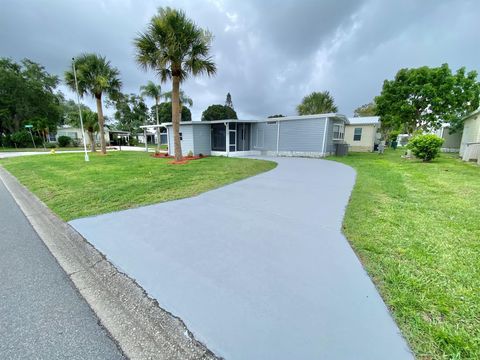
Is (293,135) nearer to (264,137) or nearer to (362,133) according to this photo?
(264,137)

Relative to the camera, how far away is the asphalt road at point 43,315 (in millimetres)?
1573

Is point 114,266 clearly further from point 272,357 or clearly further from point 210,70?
point 210,70

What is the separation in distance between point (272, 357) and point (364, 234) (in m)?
2.57

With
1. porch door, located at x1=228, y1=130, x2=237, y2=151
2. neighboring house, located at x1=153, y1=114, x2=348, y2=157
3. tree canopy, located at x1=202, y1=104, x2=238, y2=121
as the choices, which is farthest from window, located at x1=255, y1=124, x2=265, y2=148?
tree canopy, located at x1=202, y1=104, x2=238, y2=121

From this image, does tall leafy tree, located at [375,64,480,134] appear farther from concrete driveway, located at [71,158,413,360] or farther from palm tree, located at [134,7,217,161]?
concrete driveway, located at [71,158,413,360]

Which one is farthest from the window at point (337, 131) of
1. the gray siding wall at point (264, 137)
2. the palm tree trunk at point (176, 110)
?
the palm tree trunk at point (176, 110)

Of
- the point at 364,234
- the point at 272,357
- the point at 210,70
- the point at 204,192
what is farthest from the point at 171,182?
the point at 210,70

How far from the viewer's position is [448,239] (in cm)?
318

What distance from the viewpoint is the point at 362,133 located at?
2169cm

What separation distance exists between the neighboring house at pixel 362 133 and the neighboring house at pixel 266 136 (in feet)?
19.7

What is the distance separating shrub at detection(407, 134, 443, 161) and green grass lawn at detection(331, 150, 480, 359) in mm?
7414

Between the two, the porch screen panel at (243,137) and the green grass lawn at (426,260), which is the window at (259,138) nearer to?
the porch screen panel at (243,137)

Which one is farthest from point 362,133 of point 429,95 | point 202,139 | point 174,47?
point 174,47

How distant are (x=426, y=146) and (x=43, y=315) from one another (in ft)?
51.5
